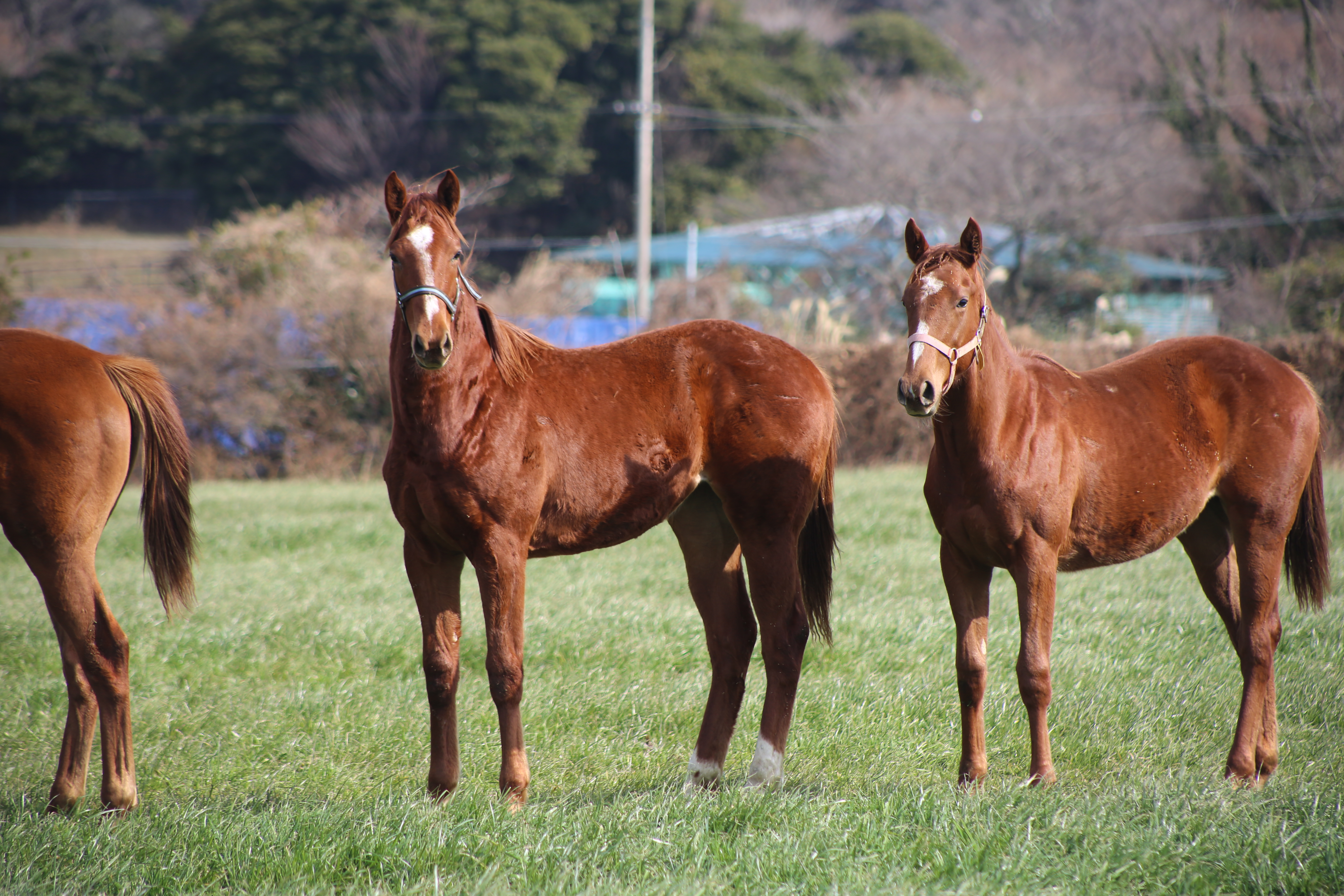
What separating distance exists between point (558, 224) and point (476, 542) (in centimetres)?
3279

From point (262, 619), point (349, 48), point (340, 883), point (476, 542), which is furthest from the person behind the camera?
point (349, 48)

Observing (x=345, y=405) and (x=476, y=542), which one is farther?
(x=345, y=405)

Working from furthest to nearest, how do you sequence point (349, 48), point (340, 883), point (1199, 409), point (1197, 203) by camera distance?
point (349, 48) → point (1197, 203) → point (1199, 409) → point (340, 883)

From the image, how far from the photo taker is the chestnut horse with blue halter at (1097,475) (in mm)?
3668

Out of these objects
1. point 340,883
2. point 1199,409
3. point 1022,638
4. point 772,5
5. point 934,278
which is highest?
point 772,5

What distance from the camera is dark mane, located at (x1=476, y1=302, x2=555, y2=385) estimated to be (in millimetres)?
3760

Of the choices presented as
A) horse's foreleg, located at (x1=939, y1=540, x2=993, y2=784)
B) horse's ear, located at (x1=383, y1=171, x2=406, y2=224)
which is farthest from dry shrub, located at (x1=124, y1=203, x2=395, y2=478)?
horse's foreleg, located at (x1=939, y1=540, x2=993, y2=784)

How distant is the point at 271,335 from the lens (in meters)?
13.6

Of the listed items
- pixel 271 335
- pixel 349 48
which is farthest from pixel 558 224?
pixel 271 335

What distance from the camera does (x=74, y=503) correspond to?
3.77m

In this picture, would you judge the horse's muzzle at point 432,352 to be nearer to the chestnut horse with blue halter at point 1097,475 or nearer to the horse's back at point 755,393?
the horse's back at point 755,393

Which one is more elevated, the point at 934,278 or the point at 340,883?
the point at 934,278

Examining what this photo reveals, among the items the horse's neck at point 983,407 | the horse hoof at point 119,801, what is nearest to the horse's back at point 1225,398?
the horse's neck at point 983,407

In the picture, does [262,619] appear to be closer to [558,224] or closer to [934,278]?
[934,278]
